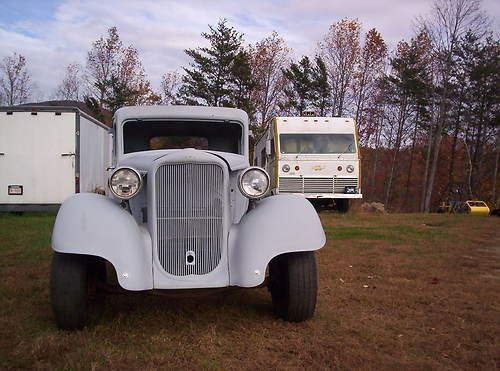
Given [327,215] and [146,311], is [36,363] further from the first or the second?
[327,215]

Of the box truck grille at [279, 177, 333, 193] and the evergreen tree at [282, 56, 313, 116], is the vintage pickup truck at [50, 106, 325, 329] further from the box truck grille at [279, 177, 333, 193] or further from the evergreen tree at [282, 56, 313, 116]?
the evergreen tree at [282, 56, 313, 116]

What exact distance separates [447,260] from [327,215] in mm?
8138

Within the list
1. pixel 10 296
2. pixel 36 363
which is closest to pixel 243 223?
pixel 36 363

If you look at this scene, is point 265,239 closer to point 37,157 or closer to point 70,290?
point 70,290

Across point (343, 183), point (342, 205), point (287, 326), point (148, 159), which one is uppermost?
point (148, 159)

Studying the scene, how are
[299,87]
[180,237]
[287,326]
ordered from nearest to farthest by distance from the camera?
[180,237], [287,326], [299,87]

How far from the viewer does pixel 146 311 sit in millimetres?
5070

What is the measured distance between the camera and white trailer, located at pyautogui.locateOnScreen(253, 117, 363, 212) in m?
16.0

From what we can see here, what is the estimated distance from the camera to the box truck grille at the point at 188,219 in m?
4.35

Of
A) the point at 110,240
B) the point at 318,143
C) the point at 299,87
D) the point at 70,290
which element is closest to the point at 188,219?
the point at 110,240

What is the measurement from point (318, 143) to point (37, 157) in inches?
311

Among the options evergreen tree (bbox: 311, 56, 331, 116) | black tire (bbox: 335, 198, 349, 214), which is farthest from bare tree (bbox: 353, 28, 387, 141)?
black tire (bbox: 335, 198, 349, 214)

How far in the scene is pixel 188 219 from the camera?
4.38 metres

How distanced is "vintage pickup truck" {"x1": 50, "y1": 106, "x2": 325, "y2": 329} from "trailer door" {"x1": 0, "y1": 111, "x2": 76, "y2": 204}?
9436 millimetres
